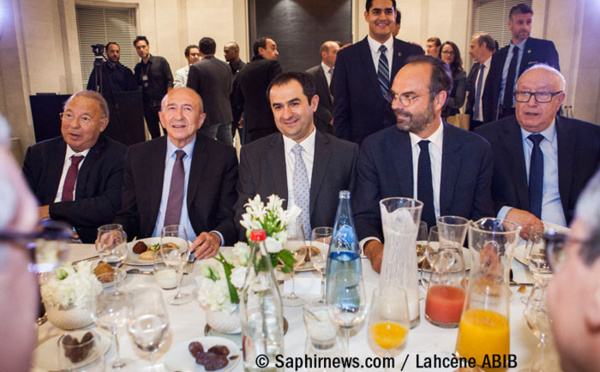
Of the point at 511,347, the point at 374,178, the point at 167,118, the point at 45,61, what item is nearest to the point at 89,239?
the point at 167,118

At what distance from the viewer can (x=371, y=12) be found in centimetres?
352

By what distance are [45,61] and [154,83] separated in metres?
1.87

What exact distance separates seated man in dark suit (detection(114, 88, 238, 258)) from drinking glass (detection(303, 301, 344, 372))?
1460 millimetres

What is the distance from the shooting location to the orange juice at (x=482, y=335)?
3.37 ft

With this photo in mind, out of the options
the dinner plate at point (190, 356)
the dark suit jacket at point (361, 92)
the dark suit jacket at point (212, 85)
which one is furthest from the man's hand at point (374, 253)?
the dark suit jacket at point (212, 85)

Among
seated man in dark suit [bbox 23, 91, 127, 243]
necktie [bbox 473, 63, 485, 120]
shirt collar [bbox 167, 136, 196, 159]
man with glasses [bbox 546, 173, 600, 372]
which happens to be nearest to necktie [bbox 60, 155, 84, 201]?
seated man in dark suit [bbox 23, 91, 127, 243]

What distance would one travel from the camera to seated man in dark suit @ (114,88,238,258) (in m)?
2.54

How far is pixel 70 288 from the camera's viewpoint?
3.97 ft

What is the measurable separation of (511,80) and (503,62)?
0.22 metres

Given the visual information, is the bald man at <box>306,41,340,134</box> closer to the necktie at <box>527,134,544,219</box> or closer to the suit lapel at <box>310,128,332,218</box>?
the suit lapel at <box>310,128,332,218</box>

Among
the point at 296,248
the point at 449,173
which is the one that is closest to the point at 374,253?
the point at 296,248

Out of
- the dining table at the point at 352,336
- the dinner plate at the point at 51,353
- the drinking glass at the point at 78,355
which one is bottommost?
the dining table at the point at 352,336

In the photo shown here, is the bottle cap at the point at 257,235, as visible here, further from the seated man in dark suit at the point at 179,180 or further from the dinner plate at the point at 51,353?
the seated man in dark suit at the point at 179,180

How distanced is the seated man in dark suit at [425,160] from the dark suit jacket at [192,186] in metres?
0.83
